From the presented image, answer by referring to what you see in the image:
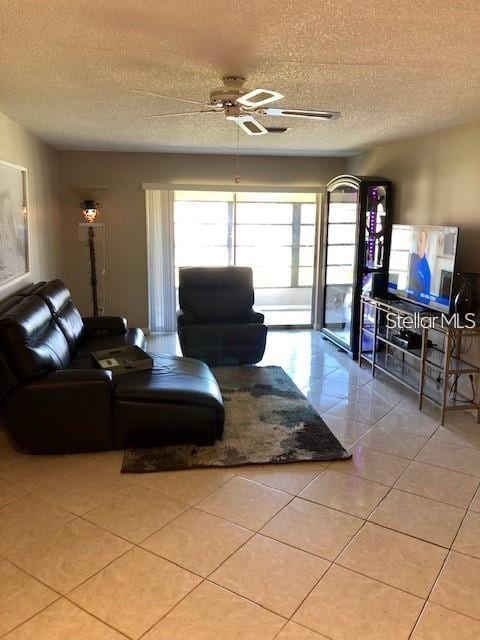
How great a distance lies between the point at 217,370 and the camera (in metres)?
4.99

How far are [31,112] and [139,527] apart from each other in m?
3.12

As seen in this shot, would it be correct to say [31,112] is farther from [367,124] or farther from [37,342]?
[367,124]

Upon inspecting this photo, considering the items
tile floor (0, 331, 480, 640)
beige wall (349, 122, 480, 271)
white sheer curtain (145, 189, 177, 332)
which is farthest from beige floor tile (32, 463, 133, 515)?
white sheer curtain (145, 189, 177, 332)

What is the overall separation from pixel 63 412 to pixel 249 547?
1.44m

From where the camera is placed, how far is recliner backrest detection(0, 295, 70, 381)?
10.0 ft

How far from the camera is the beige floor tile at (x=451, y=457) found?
3111 mm

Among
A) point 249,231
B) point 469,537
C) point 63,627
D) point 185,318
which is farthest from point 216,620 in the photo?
point 249,231

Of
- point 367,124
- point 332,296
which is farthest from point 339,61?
point 332,296

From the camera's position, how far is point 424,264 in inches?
170

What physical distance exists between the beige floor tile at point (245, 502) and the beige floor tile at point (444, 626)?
85 cm

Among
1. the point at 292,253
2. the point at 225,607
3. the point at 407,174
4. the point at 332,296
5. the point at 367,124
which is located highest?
the point at 367,124

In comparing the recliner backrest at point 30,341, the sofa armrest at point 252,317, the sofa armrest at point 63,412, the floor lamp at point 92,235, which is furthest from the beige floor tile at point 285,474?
the floor lamp at point 92,235

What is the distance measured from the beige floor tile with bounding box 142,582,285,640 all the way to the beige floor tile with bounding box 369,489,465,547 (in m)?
0.88

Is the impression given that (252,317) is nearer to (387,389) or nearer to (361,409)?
(387,389)
